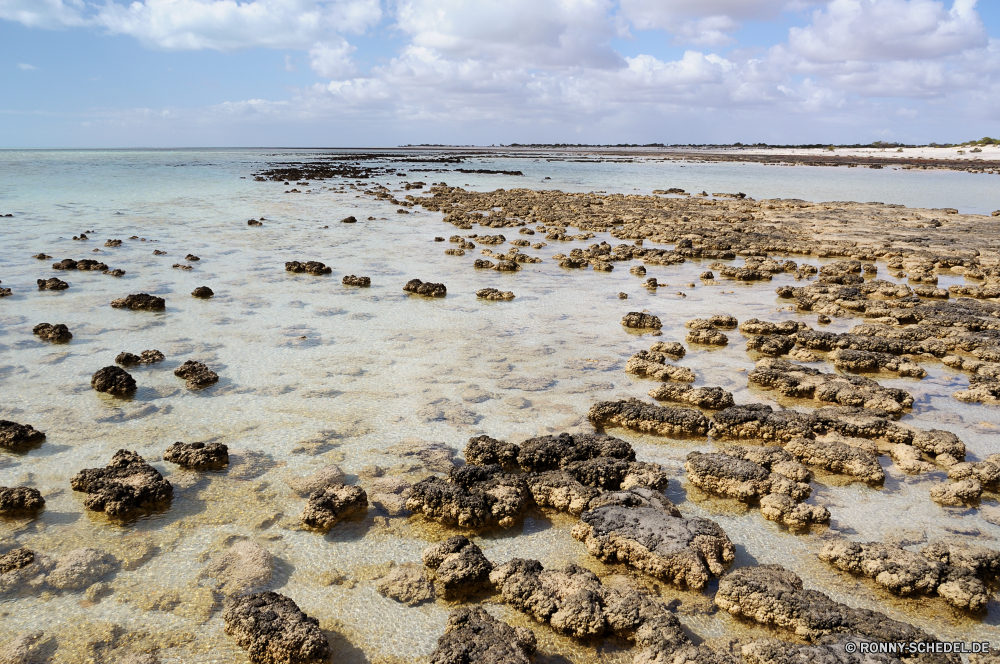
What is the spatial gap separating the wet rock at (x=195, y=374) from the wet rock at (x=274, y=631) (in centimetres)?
425

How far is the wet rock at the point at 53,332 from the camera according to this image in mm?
8633

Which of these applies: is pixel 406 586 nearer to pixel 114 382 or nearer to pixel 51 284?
pixel 114 382

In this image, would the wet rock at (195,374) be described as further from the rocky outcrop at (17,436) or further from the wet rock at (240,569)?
the wet rock at (240,569)

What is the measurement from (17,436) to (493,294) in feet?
26.0

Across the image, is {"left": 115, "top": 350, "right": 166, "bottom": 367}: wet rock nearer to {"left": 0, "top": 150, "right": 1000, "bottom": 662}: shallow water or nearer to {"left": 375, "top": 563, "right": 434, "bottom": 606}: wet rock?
{"left": 0, "top": 150, "right": 1000, "bottom": 662}: shallow water

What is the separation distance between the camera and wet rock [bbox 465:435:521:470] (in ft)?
18.3

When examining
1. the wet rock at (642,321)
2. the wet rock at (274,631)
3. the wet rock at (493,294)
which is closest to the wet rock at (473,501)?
the wet rock at (274,631)

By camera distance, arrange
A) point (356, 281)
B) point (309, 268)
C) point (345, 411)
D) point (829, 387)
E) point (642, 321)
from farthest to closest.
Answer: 1. point (309, 268)
2. point (356, 281)
3. point (642, 321)
4. point (829, 387)
5. point (345, 411)

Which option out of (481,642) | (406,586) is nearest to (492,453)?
(406,586)

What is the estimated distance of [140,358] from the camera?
7895 millimetres

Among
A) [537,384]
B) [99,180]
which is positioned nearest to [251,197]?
[99,180]

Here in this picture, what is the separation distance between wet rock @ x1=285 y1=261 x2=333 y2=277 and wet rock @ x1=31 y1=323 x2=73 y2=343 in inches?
215

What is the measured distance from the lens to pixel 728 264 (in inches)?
643

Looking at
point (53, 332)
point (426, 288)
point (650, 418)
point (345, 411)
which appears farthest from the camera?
point (426, 288)
